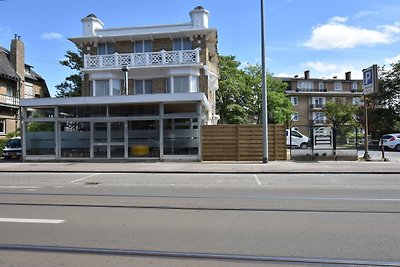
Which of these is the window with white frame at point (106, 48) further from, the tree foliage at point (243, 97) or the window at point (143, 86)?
the tree foliage at point (243, 97)

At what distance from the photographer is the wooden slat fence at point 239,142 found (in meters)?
21.2

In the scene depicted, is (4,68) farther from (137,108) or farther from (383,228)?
(383,228)

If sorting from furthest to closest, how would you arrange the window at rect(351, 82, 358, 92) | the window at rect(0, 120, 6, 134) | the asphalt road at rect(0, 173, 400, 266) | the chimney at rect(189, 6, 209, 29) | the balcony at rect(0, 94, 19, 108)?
1. the window at rect(351, 82, 358, 92)
2. the window at rect(0, 120, 6, 134)
3. the balcony at rect(0, 94, 19, 108)
4. the chimney at rect(189, 6, 209, 29)
5. the asphalt road at rect(0, 173, 400, 266)

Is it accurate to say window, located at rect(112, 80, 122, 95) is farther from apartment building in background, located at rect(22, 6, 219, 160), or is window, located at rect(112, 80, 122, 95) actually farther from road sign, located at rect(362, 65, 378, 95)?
road sign, located at rect(362, 65, 378, 95)

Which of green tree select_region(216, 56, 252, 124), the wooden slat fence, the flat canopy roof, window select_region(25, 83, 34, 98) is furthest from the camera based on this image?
window select_region(25, 83, 34, 98)

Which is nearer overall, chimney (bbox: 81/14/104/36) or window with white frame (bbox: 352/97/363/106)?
chimney (bbox: 81/14/104/36)

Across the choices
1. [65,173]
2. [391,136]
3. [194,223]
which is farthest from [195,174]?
[391,136]

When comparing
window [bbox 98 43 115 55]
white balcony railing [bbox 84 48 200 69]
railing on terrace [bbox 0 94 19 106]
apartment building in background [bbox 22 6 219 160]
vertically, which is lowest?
apartment building in background [bbox 22 6 219 160]

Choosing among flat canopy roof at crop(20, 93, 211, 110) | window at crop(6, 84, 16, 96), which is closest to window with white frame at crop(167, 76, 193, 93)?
flat canopy roof at crop(20, 93, 211, 110)

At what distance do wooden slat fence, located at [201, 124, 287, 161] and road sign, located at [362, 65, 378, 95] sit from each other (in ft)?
18.3

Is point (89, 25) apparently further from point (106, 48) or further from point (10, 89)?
point (10, 89)

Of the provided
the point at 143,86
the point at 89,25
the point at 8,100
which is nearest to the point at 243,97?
the point at 143,86

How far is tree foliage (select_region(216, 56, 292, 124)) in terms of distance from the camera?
125ft

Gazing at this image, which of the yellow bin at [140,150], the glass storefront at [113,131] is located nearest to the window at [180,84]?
the glass storefront at [113,131]
